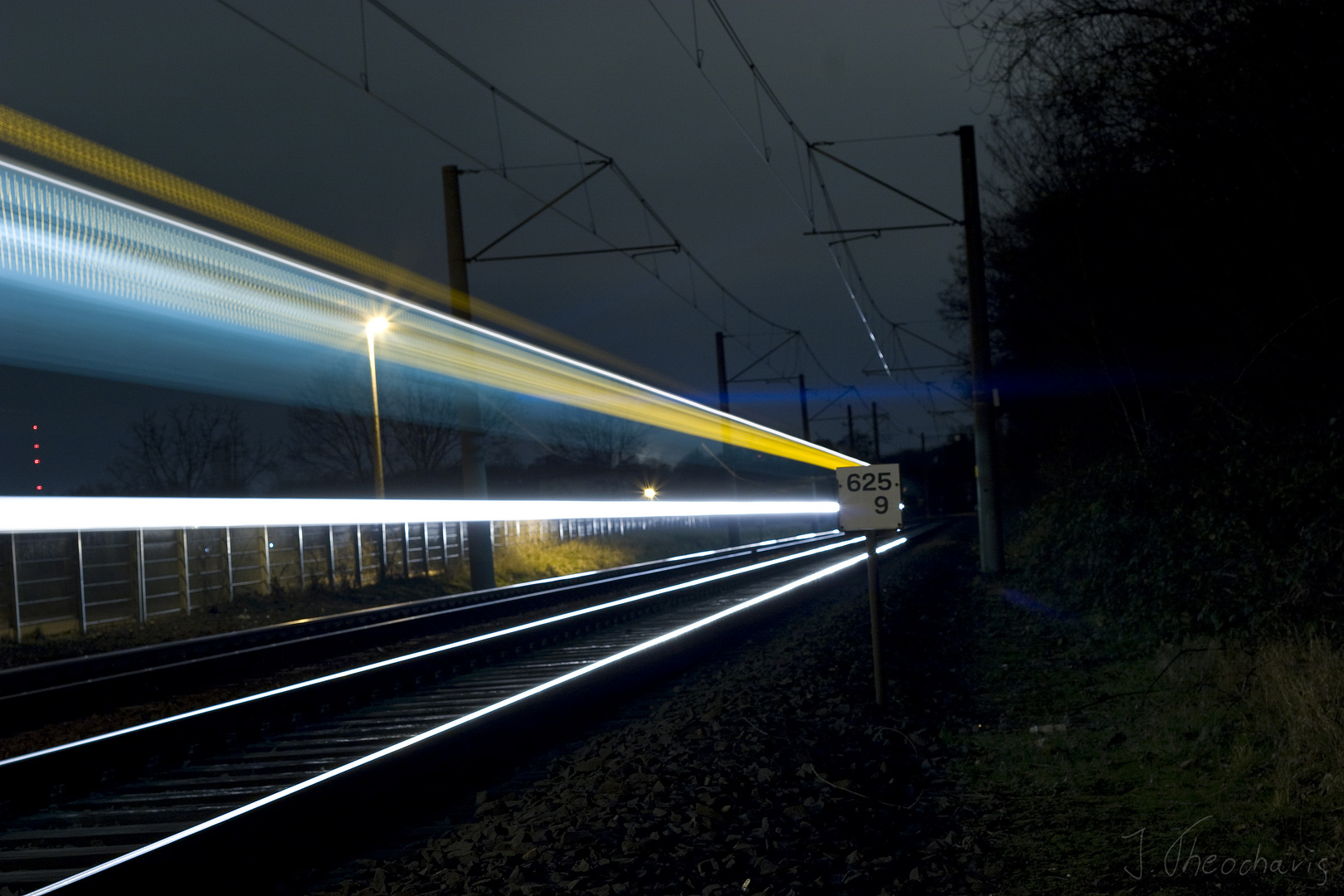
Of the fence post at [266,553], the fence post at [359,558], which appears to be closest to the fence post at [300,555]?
the fence post at [266,553]

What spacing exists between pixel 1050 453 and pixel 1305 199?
30.1 meters

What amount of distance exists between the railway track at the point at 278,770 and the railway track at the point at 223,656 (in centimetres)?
320

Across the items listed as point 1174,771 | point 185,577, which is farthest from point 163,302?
point 185,577

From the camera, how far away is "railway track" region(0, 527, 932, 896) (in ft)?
20.1

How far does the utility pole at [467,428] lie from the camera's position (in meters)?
20.9

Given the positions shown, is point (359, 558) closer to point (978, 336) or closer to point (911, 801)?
point (978, 336)

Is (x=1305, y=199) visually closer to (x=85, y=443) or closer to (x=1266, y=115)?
(x=1266, y=115)

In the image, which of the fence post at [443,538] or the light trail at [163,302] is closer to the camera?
the light trail at [163,302]

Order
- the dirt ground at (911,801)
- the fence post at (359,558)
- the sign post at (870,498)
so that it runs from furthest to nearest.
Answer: the fence post at (359,558), the sign post at (870,498), the dirt ground at (911,801)

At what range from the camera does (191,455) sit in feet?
62.0

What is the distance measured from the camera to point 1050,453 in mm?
38781

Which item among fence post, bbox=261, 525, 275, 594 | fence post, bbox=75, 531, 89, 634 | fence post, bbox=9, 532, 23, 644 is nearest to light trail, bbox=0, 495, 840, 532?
fence post, bbox=9, 532, 23, 644

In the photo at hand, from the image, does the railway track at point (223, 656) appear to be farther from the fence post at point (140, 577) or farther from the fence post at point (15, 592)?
the fence post at point (140, 577)

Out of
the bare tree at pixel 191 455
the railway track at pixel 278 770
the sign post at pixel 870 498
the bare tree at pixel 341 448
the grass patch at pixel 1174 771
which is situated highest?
the bare tree at pixel 341 448
